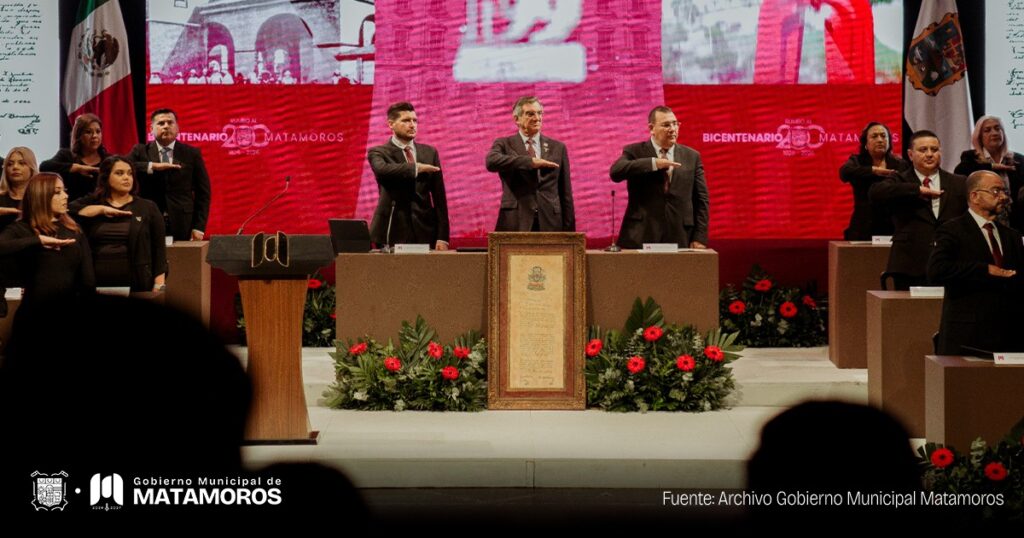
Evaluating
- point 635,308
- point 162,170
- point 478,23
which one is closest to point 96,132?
point 162,170

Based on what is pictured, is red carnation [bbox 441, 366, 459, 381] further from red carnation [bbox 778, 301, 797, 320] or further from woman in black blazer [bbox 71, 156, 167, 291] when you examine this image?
red carnation [bbox 778, 301, 797, 320]

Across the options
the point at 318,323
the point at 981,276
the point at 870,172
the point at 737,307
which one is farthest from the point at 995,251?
the point at 318,323

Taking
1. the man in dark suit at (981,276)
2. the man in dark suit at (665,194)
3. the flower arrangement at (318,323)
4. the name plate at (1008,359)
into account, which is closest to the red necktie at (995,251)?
the man in dark suit at (981,276)

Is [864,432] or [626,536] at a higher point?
[864,432]

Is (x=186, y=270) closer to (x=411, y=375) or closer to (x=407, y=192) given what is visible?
(x=407, y=192)

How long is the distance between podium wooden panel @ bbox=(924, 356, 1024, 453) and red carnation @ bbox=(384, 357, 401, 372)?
275cm

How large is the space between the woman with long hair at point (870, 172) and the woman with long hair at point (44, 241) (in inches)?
176

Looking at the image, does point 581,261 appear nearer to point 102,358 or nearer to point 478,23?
point 478,23

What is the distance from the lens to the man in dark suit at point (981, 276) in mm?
5156

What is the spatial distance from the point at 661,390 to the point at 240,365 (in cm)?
521

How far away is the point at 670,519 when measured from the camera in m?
1.44

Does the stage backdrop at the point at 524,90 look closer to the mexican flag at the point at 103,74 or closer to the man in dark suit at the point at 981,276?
the mexican flag at the point at 103,74

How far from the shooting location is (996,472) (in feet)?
12.3

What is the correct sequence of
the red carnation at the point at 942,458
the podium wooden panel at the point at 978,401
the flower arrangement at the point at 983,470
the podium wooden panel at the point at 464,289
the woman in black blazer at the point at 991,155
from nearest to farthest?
the flower arrangement at the point at 983,470
the red carnation at the point at 942,458
the podium wooden panel at the point at 978,401
the podium wooden panel at the point at 464,289
the woman in black blazer at the point at 991,155
